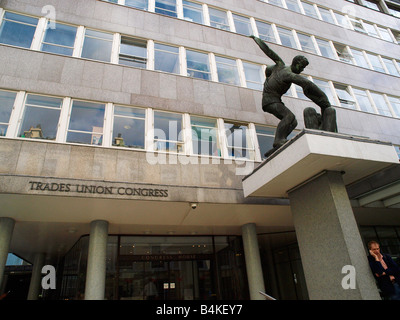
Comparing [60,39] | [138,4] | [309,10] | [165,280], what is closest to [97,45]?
[60,39]

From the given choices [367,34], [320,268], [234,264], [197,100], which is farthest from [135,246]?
[367,34]

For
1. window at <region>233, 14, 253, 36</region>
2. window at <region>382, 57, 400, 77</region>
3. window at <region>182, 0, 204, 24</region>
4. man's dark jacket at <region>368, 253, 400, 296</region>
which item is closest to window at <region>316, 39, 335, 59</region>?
window at <region>382, 57, 400, 77</region>

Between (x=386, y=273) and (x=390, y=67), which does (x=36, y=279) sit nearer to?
(x=386, y=273)

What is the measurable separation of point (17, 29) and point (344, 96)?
639 inches

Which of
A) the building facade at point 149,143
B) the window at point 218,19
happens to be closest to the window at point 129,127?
the building facade at point 149,143

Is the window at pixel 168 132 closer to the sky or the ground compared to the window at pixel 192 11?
closer to the ground

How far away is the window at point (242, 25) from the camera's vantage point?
1563 centimetres

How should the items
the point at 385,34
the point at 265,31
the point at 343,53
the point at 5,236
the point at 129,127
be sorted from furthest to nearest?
the point at 385,34, the point at 343,53, the point at 265,31, the point at 129,127, the point at 5,236

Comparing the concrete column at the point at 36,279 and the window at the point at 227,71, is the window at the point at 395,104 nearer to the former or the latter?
the window at the point at 227,71

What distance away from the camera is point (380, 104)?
17.3m

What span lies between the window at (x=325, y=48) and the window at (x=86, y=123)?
47.2ft

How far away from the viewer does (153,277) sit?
38.5ft

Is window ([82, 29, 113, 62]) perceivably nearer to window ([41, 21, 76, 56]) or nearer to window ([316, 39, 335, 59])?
window ([41, 21, 76, 56])

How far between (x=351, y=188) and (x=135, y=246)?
28.7 feet
